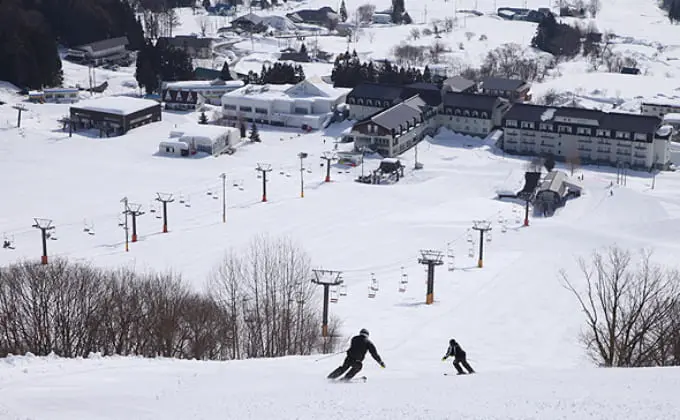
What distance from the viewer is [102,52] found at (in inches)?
1965

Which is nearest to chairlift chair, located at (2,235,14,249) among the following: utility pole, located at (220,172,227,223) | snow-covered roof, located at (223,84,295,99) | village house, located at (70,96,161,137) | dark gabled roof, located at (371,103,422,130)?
utility pole, located at (220,172,227,223)

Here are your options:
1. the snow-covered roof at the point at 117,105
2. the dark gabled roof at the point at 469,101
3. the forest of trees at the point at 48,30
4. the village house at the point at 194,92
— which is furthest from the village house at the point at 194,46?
the dark gabled roof at the point at 469,101

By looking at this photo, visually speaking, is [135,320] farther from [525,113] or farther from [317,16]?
[317,16]

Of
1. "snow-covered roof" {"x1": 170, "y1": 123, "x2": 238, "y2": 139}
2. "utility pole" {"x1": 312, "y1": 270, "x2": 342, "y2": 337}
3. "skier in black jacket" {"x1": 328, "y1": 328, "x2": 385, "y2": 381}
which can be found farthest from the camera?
"snow-covered roof" {"x1": 170, "y1": 123, "x2": 238, "y2": 139}

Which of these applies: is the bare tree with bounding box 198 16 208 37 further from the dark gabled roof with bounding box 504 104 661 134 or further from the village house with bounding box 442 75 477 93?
the dark gabled roof with bounding box 504 104 661 134

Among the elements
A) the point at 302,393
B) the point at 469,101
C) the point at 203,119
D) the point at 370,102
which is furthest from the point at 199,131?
the point at 302,393

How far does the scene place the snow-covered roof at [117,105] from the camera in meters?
35.2

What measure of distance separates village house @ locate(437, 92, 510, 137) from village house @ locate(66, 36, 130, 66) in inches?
853

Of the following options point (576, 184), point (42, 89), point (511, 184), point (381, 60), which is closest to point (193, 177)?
point (511, 184)

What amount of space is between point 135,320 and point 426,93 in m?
27.8

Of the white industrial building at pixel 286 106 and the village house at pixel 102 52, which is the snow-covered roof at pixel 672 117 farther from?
the village house at pixel 102 52

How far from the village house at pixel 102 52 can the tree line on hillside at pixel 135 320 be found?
37151mm

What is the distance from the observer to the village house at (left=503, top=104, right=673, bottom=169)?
3278cm

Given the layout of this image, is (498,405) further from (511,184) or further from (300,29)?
(300,29)
